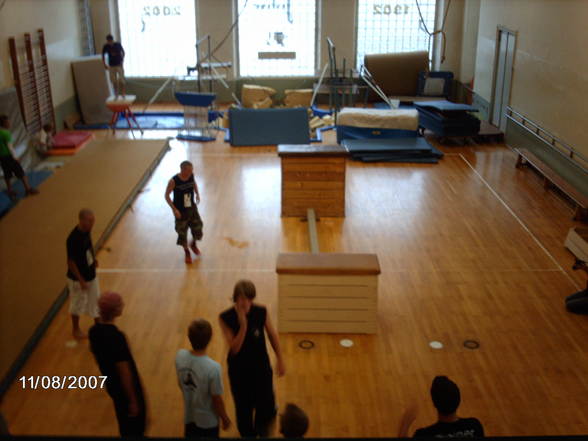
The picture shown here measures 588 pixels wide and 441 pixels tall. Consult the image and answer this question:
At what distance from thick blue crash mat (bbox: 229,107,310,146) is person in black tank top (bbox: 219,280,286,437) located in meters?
9.00

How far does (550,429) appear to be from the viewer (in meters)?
4.99

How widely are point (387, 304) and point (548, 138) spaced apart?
5.90 meters

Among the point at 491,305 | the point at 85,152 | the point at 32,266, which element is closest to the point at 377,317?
the point at 491,305

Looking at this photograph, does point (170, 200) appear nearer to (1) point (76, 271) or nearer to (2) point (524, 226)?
(1) point (76, 271)

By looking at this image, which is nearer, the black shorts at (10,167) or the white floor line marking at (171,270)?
the white floor line marking at (171,270)

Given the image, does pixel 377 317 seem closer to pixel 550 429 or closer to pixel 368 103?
pixel 550 429

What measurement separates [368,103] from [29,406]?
13575mm

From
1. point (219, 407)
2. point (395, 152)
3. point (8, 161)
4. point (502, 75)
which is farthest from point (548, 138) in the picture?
point (219, 407)

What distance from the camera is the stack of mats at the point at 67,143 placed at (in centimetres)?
1216

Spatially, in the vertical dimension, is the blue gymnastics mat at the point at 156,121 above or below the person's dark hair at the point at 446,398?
below

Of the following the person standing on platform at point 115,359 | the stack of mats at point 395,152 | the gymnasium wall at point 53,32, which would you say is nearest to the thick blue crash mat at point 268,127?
the stack of mats at point 395,152

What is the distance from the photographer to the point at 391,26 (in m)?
17.3

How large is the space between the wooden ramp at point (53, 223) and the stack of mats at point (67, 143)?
10.3 inches

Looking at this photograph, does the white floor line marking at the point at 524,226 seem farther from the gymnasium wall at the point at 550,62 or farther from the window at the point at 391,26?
the window at the point at 391,26
